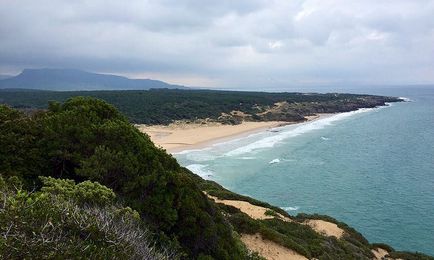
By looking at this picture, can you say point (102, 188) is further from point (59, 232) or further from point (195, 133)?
point (195, 133)

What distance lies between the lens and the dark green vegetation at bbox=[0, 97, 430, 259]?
591 cm

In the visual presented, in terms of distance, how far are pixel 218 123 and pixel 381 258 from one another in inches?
2101

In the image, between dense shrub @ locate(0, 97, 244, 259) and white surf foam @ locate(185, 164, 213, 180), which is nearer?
dense shrub @ locate(0, 97, 244, 259)

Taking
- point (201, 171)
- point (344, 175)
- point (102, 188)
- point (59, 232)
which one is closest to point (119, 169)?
point (102, 188)

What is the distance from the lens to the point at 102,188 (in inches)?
335

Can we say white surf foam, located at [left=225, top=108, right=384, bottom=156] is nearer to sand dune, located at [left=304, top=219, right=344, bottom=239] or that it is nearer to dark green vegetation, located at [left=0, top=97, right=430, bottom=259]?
sand dune, located at [left=304, top=219, right=344, bottom=239]

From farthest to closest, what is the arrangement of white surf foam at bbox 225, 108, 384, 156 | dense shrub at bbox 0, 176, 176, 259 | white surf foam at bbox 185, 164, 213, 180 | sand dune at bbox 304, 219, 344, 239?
white surf foam at bbox 225, 108, 384, 156, white surf foam at bbox 185, 164, 213, 180, sand dune at bbox 304, 219, 344, 239, dense shrub at bbox 0, 176, 176, 259

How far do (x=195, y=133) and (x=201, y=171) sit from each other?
24500 millimetres

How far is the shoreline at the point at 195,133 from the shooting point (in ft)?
163

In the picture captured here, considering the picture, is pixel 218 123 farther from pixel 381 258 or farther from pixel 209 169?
pixel 381 258

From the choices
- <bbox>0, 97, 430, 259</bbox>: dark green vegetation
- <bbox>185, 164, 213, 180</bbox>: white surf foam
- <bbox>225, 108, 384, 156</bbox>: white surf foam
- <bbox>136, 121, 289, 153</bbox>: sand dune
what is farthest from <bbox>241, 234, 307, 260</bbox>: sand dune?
<bbox>136, 121, 289, 153</bbox>: sand dune

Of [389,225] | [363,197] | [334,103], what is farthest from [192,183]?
[334,103]

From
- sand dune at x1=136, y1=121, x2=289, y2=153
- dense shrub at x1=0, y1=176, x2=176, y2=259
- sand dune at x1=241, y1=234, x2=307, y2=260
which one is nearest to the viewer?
dense shrub at x1=0, y1=176, x2=176, y2=259

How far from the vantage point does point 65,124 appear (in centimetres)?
1116
